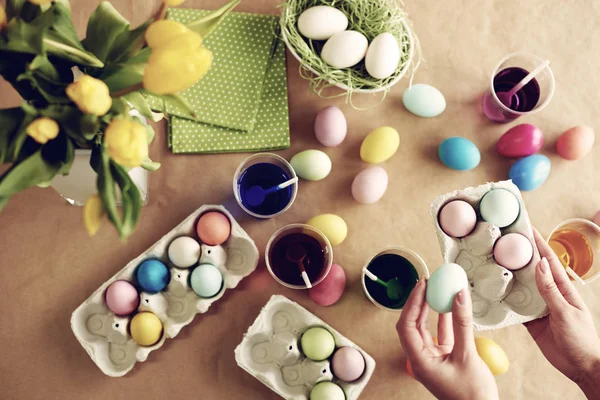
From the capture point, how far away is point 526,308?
699 mm

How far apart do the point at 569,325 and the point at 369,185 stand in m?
0.36

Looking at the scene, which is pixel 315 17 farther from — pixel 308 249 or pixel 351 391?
pixel 351 391

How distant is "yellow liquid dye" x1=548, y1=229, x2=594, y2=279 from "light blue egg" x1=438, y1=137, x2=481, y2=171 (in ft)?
0.64

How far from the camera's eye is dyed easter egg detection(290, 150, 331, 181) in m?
0.79

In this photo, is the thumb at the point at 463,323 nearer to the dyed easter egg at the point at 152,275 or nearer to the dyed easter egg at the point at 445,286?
the dyed easter egg at the point at 445,286

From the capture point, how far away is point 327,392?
71cm

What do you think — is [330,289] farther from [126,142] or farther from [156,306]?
[126,142]

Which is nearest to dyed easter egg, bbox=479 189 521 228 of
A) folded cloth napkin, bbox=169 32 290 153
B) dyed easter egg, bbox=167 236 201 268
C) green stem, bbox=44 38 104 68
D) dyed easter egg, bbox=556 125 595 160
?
dyed easter egg, bbox=556 125 595 160

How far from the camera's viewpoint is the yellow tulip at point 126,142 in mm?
403

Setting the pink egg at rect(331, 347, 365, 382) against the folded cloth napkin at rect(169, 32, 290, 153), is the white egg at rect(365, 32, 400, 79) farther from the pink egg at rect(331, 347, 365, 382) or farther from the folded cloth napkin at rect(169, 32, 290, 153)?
the pink egg at rect(331, 347, 365, 382)

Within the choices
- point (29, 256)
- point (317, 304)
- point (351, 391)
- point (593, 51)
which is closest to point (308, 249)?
point (317, 304)

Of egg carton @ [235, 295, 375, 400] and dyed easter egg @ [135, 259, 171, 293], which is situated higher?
dyed easter egg @ [135, 259, 171, 293]

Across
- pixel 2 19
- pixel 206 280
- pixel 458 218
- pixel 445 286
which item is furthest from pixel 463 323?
pixel 2 19

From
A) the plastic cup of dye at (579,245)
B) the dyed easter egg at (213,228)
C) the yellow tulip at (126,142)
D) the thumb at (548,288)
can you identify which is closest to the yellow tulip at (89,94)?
the yellow tulip at (126,142)
